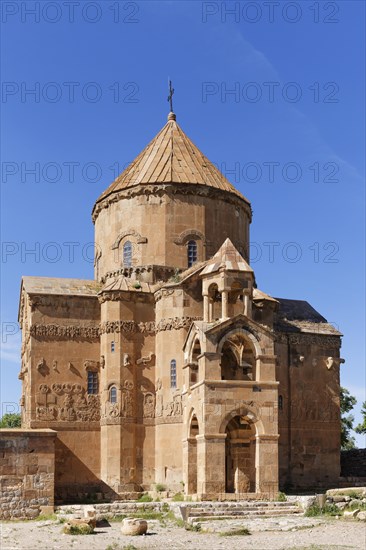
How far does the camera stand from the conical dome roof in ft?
123

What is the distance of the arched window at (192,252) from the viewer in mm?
37312

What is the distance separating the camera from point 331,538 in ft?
77.0

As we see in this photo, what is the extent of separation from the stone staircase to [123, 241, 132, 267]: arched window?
12.3 m

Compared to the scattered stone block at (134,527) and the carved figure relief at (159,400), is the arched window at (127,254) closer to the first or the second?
the carved figure relief at (159,400)

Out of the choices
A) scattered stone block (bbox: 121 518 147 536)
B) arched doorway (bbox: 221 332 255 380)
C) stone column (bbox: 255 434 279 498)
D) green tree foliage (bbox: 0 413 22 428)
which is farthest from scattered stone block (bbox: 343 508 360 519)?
green tree foliage (bbox: 0 413 22 428)

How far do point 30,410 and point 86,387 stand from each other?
8.25 feet

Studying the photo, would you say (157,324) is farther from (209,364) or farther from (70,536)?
(70,536)

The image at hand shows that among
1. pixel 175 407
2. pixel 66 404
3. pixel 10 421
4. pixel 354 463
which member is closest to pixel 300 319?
pixel 354 463

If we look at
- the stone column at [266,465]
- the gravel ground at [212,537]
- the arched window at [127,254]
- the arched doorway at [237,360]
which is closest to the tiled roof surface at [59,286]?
the arched window at [127,254]

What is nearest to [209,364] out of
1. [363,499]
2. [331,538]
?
[363,499]

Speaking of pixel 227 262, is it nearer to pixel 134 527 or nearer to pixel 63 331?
pixel 63 331

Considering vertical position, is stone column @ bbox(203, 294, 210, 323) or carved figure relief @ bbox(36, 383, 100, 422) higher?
stone column @ bbox(203, 294, 210, 323)

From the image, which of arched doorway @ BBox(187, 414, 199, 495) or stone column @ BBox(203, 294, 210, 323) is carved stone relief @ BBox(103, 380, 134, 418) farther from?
stone column @ BBox(203, 294, 210, 323)

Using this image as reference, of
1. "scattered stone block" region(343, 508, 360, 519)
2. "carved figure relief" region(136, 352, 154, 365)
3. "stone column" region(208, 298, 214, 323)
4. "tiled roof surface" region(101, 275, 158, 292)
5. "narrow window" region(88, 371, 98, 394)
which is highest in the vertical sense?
"tiled roof surface" region(101, 275, 158, 292)
